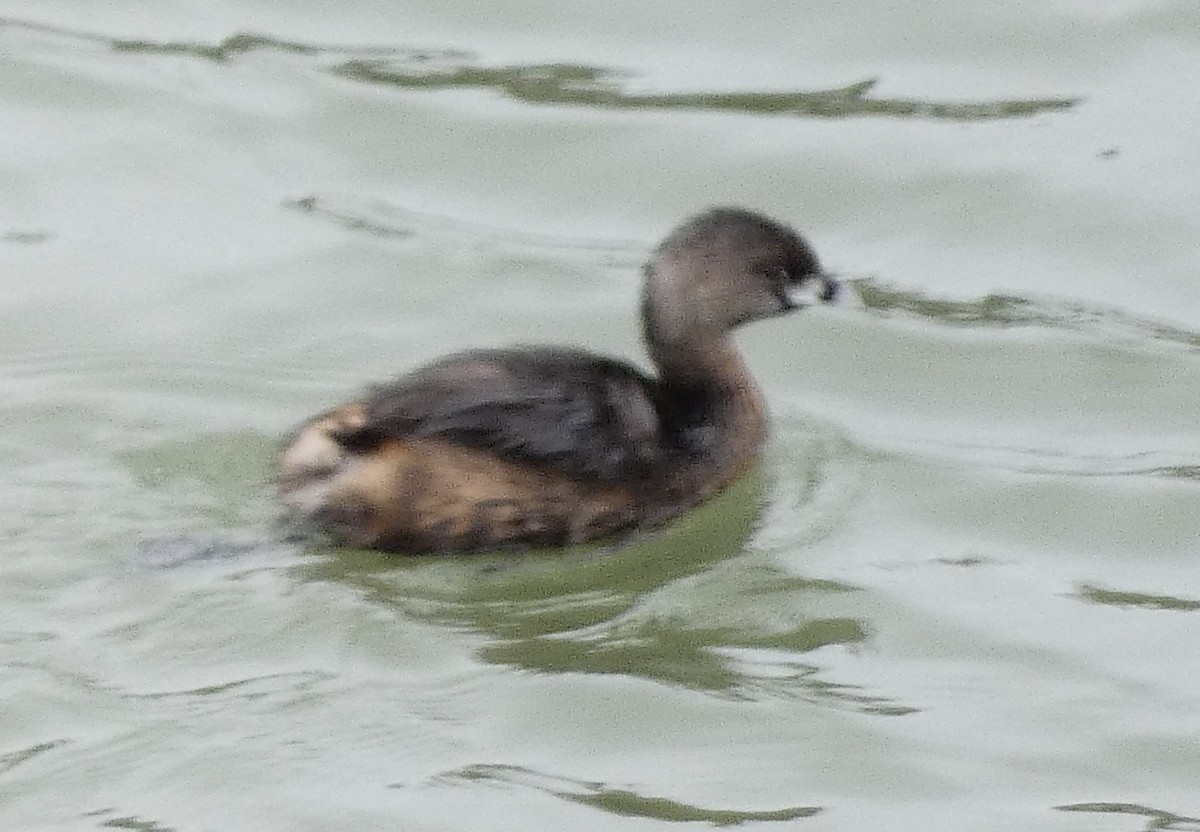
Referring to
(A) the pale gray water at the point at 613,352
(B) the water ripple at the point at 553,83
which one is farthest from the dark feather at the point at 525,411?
(B) the water ripple at the point at 553,83

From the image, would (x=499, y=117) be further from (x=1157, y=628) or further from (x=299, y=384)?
(x=1157, y=628)

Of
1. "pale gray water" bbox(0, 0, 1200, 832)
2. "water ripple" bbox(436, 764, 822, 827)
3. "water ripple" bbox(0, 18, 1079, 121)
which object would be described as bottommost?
"water ripple" bbox(436, 764, 822, 827)

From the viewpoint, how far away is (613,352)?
8188 mm

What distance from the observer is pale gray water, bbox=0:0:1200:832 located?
19.3 feet

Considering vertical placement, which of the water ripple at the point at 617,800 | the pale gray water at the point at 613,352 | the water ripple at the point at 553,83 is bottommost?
the water ripple at the point at 617,800

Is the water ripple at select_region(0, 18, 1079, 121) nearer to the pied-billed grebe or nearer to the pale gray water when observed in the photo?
the pale gray water

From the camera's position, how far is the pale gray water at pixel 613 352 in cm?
587

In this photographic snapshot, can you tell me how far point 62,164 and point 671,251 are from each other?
2769 mm

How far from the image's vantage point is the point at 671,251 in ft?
23.9

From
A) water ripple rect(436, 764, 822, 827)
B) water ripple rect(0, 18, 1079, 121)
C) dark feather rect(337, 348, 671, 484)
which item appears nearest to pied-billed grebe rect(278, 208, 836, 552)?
dark feather rect(337, 348, 671, 484)

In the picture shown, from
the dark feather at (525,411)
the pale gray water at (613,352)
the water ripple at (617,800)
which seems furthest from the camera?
the dark feather at (525,411)

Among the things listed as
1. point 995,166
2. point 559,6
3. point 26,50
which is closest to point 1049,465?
point 995,166

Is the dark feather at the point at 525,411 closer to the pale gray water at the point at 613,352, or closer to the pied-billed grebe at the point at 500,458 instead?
the pied-billed grebe at the point at 500,458

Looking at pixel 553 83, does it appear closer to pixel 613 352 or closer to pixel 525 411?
pixel 613 352
